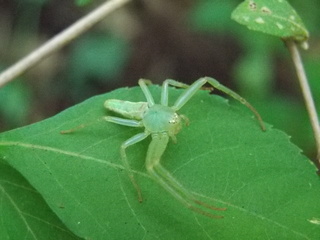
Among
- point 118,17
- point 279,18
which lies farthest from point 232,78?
point 279,18

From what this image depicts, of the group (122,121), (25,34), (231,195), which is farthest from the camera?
(25,34)

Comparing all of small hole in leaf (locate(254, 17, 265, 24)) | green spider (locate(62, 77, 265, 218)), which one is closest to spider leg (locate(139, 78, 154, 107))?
green spider (locate(62, 77, 265, 218))

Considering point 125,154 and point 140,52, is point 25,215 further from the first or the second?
point 140,52

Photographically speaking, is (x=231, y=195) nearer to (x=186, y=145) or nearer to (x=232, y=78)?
(x=186, y=145)

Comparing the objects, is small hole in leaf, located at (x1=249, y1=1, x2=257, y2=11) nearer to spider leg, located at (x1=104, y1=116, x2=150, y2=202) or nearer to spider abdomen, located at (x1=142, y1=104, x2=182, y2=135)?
spider abdomen, located at (x1=142, y1=104, x2=182, y2=135)

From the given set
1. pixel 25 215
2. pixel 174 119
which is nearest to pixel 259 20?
pixel 174 119

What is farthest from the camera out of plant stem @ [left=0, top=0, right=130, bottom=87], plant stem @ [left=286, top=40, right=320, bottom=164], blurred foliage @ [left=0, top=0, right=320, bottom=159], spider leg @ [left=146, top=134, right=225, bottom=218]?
blurred foliage @ [left=0, top=0, right=320, bottom=159]
